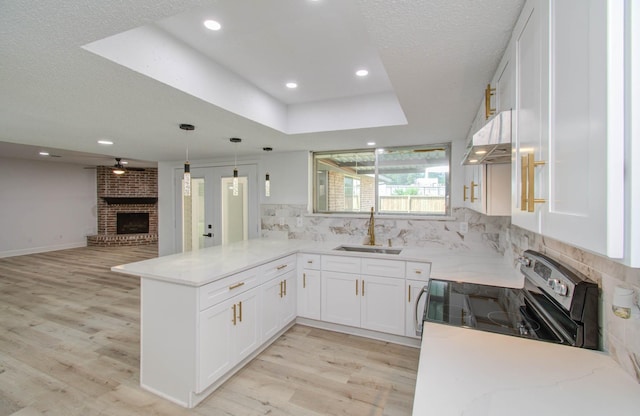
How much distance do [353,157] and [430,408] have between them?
356cm

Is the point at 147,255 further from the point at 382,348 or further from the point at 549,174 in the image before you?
the point at 549,174

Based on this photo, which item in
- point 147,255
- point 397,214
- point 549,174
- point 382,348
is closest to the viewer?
point 549,174

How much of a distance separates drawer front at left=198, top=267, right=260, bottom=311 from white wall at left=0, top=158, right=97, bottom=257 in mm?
8244

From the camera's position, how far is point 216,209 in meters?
4.73

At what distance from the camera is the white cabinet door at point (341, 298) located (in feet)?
10.3

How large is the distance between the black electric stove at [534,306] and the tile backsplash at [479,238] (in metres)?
0.06

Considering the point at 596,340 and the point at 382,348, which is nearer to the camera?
the point at 596,340

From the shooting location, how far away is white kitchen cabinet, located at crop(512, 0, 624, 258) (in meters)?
0.52

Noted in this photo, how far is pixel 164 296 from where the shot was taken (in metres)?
2.14

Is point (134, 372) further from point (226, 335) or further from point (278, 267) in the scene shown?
point (278, 267)

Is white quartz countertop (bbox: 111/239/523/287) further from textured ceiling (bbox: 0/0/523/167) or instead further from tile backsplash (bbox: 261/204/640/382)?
textured ceiling (bbox: 0/0/523/167)

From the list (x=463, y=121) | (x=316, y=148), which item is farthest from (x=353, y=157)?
(x=463, y=121)

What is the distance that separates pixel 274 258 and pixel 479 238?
2.27 metres

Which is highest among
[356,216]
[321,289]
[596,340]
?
[356,216]
